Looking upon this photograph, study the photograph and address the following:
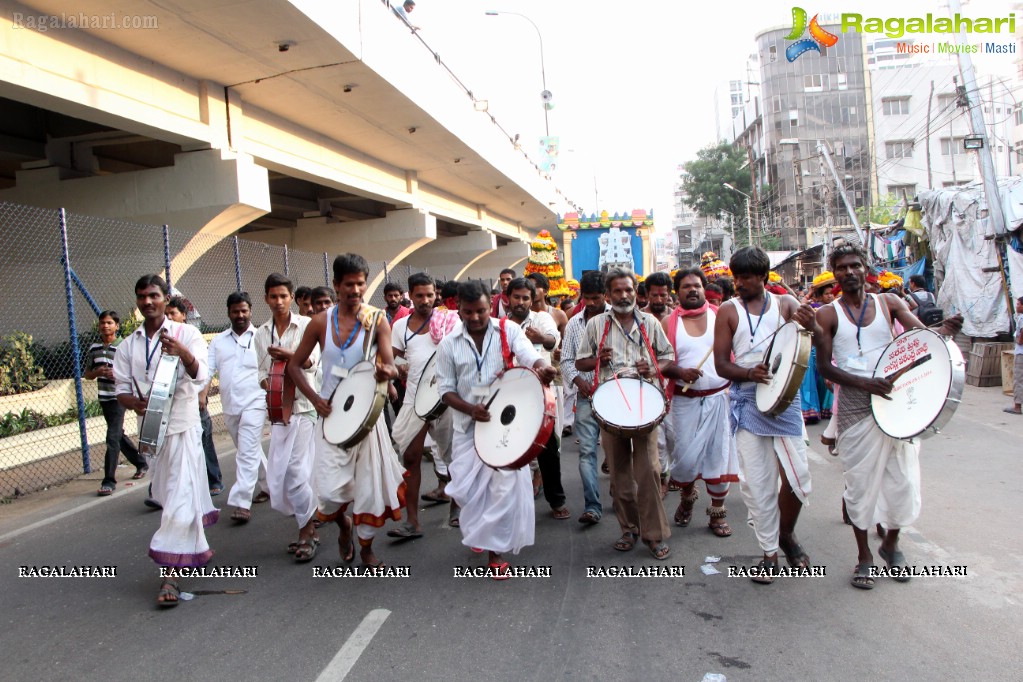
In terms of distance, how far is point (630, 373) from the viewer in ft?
15.7

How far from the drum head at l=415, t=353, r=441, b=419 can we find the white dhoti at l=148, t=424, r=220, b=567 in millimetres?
1546

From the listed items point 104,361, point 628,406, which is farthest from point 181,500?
point 104,361

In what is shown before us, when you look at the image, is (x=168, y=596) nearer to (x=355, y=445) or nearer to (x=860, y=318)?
(x=355, y=445)

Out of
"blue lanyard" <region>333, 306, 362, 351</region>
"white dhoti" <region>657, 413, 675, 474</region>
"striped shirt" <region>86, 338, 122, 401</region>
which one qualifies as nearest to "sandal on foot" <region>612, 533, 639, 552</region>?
"white dhoti" <region>657, 413, 675, 474</region>

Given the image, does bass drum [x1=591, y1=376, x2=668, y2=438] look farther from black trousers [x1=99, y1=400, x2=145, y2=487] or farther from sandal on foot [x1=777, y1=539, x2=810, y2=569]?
black trousers [x1=99, y1=400, x2=145, y2=487]

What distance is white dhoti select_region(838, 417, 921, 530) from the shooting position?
13.6ft

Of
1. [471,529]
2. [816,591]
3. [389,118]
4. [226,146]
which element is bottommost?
Answer: [816,591]

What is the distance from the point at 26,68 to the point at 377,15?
4832 mm

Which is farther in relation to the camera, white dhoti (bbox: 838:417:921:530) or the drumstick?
the drumstick

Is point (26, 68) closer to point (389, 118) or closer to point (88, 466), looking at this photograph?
point (88, 466)

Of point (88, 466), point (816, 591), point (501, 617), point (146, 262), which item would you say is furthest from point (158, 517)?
point (146, 262)

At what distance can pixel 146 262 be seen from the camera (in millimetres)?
11531

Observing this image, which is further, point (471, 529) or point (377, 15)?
point (377, 15)

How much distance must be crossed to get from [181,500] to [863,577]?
3863 mm
